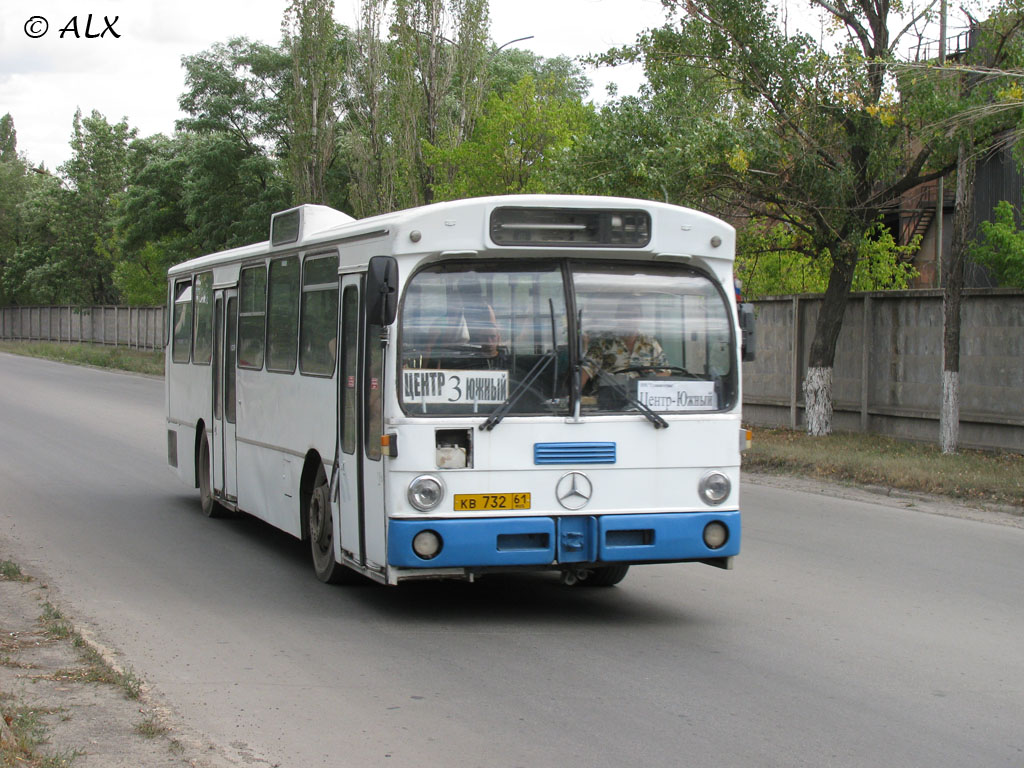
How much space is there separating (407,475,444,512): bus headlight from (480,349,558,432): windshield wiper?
0.46 m

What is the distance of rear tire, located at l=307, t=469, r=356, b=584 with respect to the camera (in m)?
9.52

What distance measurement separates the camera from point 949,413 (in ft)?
55.7

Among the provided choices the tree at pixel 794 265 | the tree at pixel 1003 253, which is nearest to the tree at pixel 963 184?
the tree at pixel 1003 253

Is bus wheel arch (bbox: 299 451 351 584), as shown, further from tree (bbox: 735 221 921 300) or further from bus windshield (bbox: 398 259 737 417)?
tree (bbox: 735 221 921 300)

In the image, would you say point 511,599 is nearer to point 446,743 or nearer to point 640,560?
point 640,560

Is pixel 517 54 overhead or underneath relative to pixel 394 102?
overhead

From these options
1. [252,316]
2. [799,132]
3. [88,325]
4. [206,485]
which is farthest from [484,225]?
[88,325]

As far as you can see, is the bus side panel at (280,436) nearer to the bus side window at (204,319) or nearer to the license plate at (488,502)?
the bus side window at (204,319)

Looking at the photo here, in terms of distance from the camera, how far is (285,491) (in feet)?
34.4

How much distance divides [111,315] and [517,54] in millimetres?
25404

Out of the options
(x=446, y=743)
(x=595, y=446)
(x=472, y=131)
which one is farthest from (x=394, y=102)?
(x=446, y=743)

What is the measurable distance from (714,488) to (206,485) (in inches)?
271

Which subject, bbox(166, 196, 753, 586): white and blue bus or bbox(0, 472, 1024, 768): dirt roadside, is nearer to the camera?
bbox(0, 472, 1024, 768): dirt roadside

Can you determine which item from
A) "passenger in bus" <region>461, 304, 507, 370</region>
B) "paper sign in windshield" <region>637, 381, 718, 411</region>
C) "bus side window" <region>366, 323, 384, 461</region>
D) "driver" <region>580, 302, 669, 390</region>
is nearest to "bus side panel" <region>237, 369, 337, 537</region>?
"bus side window" <region>366, 323, 384, 461</region>
